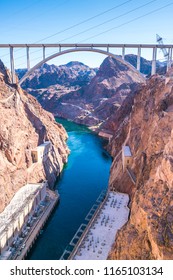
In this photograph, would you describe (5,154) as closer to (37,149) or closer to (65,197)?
(37,149)

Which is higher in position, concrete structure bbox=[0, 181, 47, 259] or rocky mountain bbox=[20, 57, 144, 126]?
rocky mountain bbox=[20, 57, 144, 126]

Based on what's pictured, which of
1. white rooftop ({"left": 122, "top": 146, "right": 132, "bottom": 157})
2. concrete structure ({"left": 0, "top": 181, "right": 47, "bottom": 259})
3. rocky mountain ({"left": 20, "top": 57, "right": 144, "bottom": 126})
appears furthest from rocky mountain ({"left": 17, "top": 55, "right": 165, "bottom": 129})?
concrete structure ({"left": 0, "top": 181, "right": 47, "bottom": 259})

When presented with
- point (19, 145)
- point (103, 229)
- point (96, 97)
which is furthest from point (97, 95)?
point (103, 229)

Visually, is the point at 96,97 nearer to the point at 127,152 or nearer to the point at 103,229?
the point at 127,152

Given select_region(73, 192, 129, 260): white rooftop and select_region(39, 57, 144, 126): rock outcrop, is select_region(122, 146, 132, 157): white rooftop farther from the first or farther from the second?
select_region(39, 57, 144, 126): rock outcrop

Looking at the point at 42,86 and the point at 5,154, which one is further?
the point at 42,86

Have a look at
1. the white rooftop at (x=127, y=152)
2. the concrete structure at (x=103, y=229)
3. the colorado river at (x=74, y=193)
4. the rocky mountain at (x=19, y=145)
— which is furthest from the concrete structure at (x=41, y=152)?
the concrete structure at (x=103, y=229)
